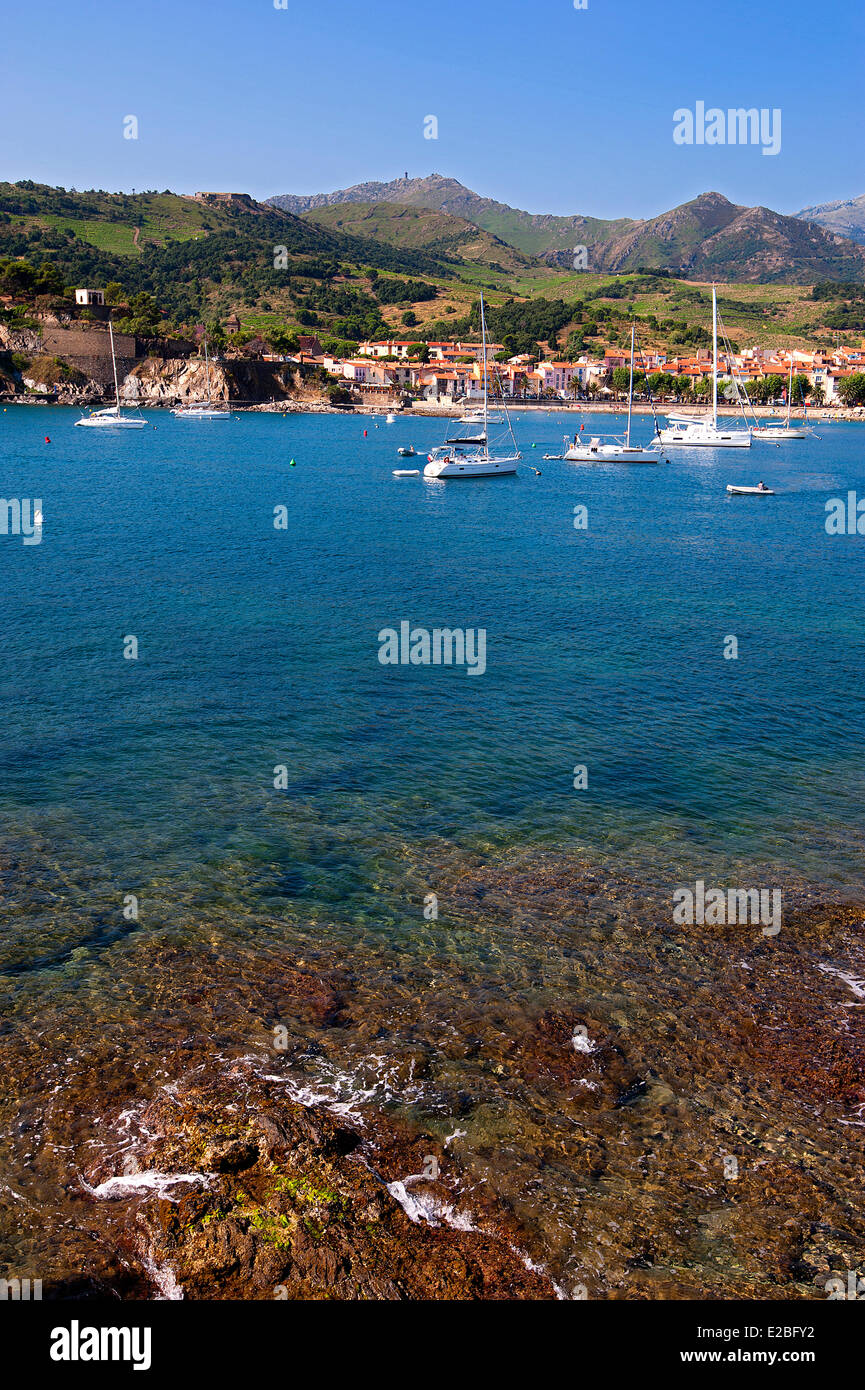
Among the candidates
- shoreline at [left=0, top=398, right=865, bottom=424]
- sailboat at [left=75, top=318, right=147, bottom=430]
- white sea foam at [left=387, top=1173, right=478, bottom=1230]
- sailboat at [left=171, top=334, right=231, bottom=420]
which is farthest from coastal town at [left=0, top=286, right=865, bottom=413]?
white sea foam at [left=387, top=1173, right=478, bottom=1230]

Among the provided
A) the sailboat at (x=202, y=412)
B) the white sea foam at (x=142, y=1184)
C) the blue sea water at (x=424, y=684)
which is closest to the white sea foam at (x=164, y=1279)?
the white sea foam at (x=142, y=1184)

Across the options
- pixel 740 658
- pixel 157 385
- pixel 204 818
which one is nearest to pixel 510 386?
pixel 157 385

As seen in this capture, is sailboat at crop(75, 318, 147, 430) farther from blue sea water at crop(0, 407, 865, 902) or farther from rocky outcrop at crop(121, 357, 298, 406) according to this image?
blue sea water at crop(0, 407, 865, 902)

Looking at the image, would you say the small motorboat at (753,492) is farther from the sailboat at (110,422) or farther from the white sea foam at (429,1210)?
the sailboat at (110,422)

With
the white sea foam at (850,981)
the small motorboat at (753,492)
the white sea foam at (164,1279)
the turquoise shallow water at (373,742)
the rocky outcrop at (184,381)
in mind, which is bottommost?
the white sea foam at (850,981)

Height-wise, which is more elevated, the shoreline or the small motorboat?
the shoreline

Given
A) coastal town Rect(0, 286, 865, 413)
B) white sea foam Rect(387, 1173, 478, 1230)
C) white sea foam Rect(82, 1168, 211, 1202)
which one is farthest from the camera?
coastal town Rect(0, 286, 865, 413)

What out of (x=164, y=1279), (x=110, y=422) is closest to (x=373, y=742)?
(x=164, y=1279)

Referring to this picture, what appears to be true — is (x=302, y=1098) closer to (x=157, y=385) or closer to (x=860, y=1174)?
(x=860, y=1174)
